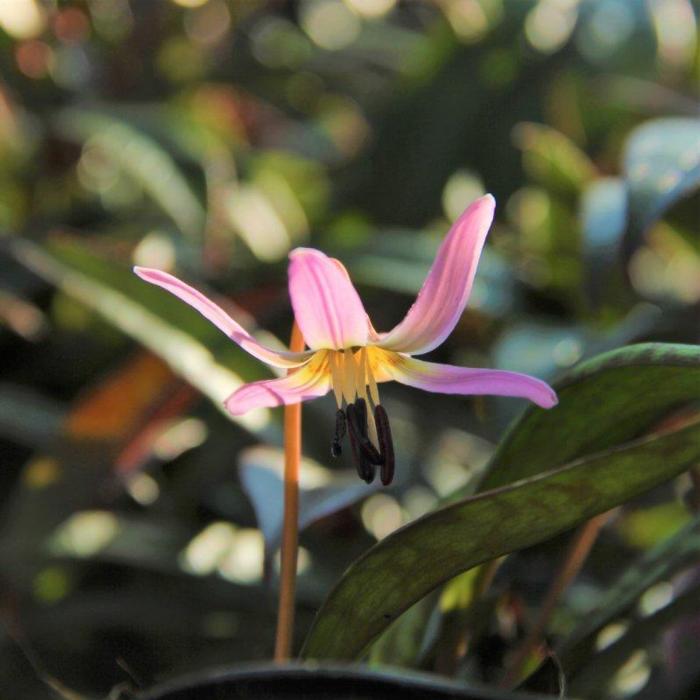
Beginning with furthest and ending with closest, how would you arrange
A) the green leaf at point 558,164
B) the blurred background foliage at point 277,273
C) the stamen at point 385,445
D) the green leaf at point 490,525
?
the green leaf at point 558,164 → the blurred background foliage at point 277,273 → the stamen at point 385,445 → the green leaf at point 490,525

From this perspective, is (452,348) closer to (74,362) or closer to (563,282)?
(563,282)

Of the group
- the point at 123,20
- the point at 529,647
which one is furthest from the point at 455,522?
the point at 123,20

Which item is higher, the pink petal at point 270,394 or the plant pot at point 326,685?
the pink petal at point 270,394

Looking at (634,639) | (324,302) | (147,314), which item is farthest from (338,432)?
(147,314)

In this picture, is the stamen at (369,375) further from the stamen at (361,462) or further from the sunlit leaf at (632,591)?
the sunlit leaf at (632,591)

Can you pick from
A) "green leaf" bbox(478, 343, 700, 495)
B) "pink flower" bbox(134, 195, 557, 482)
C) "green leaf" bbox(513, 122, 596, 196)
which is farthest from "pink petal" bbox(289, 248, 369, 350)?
"green leaf" bbox(513, 122, 596, 196)

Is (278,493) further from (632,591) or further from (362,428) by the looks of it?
(632,591)

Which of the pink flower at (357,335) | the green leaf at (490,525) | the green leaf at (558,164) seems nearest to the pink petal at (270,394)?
the pink flower at (357,335)
